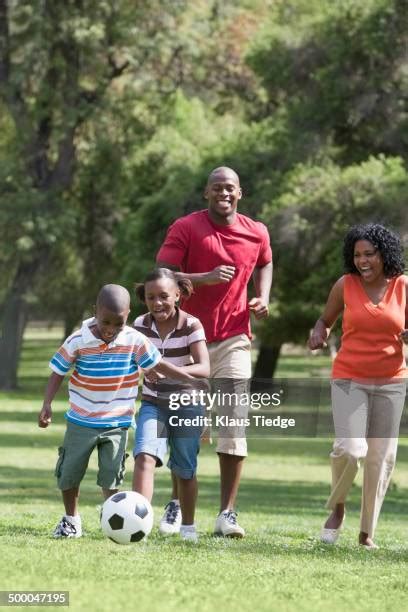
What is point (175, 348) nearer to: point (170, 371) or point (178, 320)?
point (178, 320)

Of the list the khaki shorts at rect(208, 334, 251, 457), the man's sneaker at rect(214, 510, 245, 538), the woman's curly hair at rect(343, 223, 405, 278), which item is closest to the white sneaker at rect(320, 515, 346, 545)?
the man's sneaker at rect(214, 510, 245, 538)

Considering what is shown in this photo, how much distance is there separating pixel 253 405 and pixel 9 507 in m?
4.49

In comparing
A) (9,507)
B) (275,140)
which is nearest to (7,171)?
(275,140)

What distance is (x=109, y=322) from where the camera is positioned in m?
8.72

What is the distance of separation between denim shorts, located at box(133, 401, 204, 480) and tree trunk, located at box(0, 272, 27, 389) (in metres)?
35.2

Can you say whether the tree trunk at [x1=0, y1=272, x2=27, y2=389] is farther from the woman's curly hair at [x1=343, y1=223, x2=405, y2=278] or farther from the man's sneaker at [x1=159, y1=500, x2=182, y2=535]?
the woman's curly hair at [x1=343, y1=223, x2=405, y2=278]

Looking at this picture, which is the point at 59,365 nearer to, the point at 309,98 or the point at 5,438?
the point at 5,438

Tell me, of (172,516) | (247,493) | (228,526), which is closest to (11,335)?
(247,493)

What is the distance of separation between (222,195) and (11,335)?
35665 mm

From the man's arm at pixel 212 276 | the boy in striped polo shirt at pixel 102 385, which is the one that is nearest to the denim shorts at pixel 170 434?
the boy in striped polo shirt at pixel 102 385

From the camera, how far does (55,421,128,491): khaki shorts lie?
8.96 m

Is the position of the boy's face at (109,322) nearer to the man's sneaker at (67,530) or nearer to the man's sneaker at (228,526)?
the man's sneaker at (67,530)

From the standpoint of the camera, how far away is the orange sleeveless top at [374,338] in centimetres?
899

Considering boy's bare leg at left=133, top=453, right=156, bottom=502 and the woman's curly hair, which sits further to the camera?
the woman's curly hair
